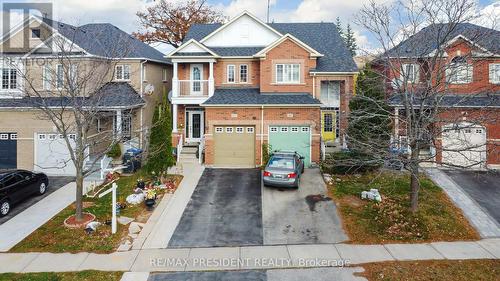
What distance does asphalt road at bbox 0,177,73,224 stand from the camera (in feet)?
55.0

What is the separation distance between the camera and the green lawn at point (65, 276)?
11312 mm

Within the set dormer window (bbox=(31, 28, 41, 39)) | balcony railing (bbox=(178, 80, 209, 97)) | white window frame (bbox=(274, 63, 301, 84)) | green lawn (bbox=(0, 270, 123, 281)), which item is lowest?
green lawn (bbox=(0, 270, 123, 281))

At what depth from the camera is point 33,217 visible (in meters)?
16.5

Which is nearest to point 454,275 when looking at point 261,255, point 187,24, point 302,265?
point 302,265

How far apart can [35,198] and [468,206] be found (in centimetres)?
1940

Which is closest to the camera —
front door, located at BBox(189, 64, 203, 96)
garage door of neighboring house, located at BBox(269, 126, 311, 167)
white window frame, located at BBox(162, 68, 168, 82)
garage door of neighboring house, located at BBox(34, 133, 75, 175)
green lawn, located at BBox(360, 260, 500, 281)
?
green lawn, located at BBox(360, 260, 500, 281)

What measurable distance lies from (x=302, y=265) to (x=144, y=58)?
19549 millimetres

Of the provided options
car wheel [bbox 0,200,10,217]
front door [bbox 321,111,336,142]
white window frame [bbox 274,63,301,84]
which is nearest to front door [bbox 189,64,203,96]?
white window frame [bbox 274,63,301,84]

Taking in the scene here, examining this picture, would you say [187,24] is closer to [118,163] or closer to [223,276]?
[118,163]

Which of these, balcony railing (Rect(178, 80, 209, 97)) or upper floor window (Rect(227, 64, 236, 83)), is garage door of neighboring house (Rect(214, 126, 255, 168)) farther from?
upper floor window (Rect(227, 64, 236, 83))

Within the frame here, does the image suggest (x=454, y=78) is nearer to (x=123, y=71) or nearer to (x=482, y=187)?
(x=482, y=187)

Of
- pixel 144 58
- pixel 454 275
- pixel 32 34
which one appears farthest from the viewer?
pixel 144 58

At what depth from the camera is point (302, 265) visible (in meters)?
12.2

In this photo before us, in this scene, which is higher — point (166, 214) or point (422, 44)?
point (422, 44)
